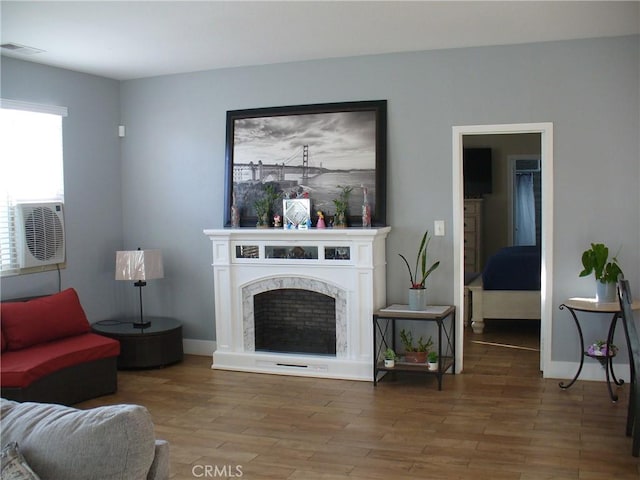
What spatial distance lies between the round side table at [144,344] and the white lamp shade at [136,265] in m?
0.44

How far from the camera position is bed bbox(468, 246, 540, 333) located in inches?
271

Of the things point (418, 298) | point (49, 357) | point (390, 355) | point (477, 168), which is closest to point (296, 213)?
point (418, 298)

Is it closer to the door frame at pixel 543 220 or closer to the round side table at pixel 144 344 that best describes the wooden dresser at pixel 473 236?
the door frame at pixel 543 220

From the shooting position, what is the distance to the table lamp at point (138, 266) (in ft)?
19.2

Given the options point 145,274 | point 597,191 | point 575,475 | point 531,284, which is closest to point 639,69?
point 597,191

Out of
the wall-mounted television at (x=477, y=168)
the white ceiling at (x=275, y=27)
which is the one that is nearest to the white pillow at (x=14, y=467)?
the white ceiling at (x=275, y=27)

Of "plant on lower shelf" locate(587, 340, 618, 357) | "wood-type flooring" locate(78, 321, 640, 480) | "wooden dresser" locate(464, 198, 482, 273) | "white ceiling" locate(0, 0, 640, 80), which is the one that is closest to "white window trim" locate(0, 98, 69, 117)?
"white ceiling" locate(0, 0, 640, 80)

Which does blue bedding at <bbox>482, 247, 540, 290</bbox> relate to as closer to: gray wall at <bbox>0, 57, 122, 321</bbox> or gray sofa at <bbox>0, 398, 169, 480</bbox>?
gray wall at <bbox>0, 57, 122, 321</bbox>

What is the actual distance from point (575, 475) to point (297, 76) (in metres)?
3.74

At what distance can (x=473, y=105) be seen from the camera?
17.6 feet

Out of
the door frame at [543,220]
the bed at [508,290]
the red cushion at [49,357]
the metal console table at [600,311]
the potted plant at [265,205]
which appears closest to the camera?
the red cushion at [49,357]

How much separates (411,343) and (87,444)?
151 inches

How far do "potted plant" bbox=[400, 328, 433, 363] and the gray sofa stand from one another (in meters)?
3.48

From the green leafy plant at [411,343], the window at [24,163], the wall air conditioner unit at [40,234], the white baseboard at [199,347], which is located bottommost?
the white baseboard at [199,347]
